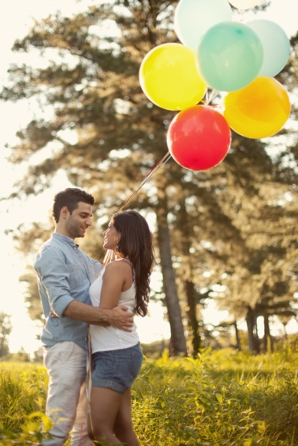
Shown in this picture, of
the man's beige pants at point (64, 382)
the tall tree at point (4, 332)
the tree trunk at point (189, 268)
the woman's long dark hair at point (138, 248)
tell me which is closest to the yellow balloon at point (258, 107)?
the woman's long dark hair at point (138, 248)

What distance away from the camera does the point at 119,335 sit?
3211 millimetres

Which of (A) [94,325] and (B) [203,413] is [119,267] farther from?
(B) [203,413]

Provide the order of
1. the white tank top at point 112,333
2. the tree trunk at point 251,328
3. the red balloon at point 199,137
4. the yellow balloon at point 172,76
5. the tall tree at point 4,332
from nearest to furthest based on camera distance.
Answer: the white tank top at point 112,333 → the red balloon at point 199,137 → the yellow balloon at point 172,76 → the tree trunk at point 251,328 → the tall tree at point 4,332

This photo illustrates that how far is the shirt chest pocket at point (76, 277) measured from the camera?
11.4 feet

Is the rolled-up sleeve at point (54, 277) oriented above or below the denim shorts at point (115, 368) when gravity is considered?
above

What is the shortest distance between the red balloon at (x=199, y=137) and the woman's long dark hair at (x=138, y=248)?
837 millimetres

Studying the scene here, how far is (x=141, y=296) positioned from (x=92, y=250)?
9.01 meters

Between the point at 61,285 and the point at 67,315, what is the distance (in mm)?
201

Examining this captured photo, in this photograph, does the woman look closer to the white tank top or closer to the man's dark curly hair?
the white tank top

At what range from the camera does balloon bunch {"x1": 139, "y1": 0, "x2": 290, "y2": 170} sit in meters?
3.81

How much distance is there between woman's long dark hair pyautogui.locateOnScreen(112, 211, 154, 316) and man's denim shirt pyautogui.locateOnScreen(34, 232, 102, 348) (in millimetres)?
370

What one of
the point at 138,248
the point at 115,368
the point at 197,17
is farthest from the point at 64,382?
the point at 197,17

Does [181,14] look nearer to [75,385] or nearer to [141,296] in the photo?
[141,296]

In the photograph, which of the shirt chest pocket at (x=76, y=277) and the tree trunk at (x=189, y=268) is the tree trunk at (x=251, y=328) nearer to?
the tree trunk at (x=189, y=268)
